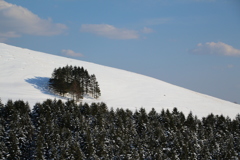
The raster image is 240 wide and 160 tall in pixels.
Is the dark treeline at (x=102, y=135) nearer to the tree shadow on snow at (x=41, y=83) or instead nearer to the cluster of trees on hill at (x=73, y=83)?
the cluster of trees on hill at (x=73, y=83)

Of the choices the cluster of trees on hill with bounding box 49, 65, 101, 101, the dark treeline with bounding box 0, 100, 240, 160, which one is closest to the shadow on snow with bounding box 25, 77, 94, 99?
the cluster of trees on hill with bounding box 49, 65, 101, 101

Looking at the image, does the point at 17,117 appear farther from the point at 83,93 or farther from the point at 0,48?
the point at 0,48

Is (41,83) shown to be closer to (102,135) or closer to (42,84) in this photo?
(42,84)

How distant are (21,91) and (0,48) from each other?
204ft

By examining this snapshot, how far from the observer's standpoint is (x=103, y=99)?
83500mm

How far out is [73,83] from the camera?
75562 millimetres

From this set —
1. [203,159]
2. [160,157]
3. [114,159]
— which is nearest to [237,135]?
[203,159]

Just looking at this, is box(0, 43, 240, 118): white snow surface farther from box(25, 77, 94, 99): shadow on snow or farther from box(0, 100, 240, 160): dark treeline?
box(0, 100, 240, 160): dark treeline

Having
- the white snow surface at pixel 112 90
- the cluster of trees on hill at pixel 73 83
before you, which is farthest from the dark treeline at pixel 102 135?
the cluster of trees on hill at pixel 73 83

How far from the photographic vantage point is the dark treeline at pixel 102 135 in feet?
137

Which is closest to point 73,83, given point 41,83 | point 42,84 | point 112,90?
point 42,84

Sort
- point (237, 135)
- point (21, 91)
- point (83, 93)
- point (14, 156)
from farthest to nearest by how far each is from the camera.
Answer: point (83, 93), point (21, 91), point (237, 135), point (14, 156)

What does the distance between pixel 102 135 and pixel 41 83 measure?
44.5 meters

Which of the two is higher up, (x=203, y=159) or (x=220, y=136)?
Result: (x=220, y=136)
